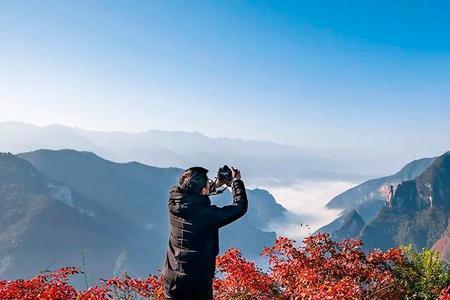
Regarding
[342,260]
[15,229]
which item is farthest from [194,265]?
[15,229]

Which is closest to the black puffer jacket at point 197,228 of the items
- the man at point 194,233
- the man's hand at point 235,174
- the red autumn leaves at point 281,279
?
the man at point 194,233

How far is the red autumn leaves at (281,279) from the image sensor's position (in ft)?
44.1

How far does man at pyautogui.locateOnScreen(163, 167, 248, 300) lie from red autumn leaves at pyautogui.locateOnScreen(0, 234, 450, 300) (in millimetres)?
5645

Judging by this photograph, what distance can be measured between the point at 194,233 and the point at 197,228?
11 cm

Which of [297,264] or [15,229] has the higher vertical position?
[297,264]

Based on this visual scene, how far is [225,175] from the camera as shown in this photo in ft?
23.5

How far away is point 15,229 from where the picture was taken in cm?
17575

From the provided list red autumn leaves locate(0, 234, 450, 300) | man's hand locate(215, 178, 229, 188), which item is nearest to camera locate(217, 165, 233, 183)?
man's hand locate(215, 178, 229, 188)

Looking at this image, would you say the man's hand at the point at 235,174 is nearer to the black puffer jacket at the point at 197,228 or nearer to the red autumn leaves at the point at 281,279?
the black puffer jacket at the point at 197,228

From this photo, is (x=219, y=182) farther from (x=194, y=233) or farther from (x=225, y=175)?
(x=194, y=233)

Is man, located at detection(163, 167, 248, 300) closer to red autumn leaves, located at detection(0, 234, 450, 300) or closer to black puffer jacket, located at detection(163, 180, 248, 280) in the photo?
black puffer jacket, located at detection(163, 180, 248, 280)

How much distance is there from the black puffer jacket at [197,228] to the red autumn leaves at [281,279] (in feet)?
18.8

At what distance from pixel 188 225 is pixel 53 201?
20816 centimetres

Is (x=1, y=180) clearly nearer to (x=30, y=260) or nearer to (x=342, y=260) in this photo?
(x=30, y=260)
